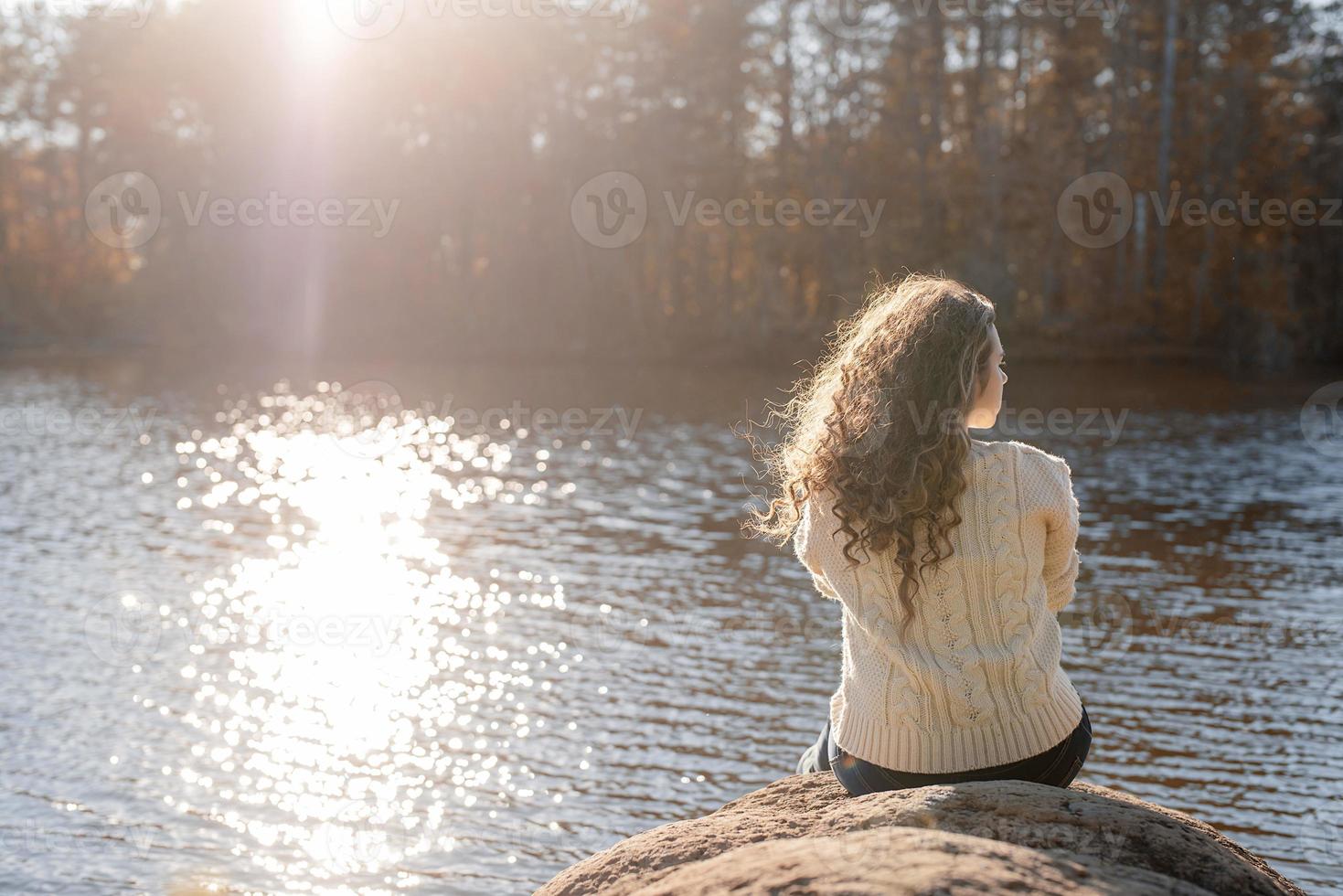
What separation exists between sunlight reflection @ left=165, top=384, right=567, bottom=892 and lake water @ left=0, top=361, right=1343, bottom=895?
0.10 feet

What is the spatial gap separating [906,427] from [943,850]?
99 centimetres

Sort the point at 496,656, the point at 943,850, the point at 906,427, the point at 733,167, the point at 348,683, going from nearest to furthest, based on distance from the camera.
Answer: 1. the point at 943,850
2. the point at 906,427
3. the point at 348,683
4. the point at 496,656
5. the point at 733,167

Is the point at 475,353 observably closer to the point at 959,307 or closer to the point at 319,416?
the point at 319,416


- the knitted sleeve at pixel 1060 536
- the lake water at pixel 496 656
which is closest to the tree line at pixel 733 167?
the lake water at pixel 496 656

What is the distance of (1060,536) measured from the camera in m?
3.39

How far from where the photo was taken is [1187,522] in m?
14.9

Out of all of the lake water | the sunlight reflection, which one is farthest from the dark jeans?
the sunlight reflection

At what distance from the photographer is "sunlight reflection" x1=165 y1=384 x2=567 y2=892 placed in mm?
6793

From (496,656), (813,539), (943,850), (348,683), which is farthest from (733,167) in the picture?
(943,850)

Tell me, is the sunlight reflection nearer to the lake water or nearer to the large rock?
the lake water

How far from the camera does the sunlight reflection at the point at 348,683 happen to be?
679 cm

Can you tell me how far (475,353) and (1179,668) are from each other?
120ft

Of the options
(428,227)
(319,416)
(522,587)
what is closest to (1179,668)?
(522,587)

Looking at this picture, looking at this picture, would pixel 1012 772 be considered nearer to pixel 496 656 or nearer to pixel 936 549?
pixel 936 549
